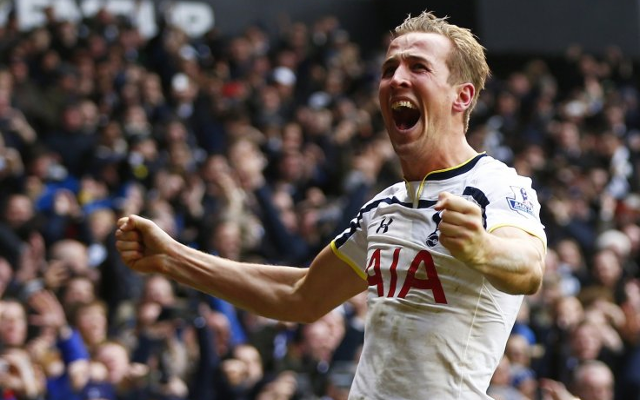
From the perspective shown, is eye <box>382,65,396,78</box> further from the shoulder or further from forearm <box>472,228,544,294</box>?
forearm <box>472,228,544,294</box>

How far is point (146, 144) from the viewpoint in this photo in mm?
11297

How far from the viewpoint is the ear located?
417 centimetres

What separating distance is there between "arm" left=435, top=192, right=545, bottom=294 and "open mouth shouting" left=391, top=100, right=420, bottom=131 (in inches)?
24.9

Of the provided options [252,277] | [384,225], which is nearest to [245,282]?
[252,277]

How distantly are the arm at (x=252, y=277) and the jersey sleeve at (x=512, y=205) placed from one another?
2.65 feet

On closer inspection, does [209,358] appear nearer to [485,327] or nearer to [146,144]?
[146,144]

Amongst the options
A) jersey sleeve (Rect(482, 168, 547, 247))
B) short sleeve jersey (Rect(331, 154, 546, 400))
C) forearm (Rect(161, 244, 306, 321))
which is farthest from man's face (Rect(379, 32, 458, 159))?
forearm (Rect(161, 244, 306, 321))

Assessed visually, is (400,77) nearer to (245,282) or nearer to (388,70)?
(388,70)

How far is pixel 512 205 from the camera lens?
151 inches

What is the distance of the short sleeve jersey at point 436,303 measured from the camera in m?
3.90

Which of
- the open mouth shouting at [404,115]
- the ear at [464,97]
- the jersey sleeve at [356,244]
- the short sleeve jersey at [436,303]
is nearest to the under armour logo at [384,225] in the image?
the short sleeve jersey at [436,303]

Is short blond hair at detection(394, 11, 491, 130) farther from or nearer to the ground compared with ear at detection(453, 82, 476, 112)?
farther from the ground

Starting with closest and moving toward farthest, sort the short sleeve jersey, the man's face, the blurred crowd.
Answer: the short sleeve jersey → the man's face → the blurred crowd

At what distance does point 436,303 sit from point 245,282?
3.21 ft
